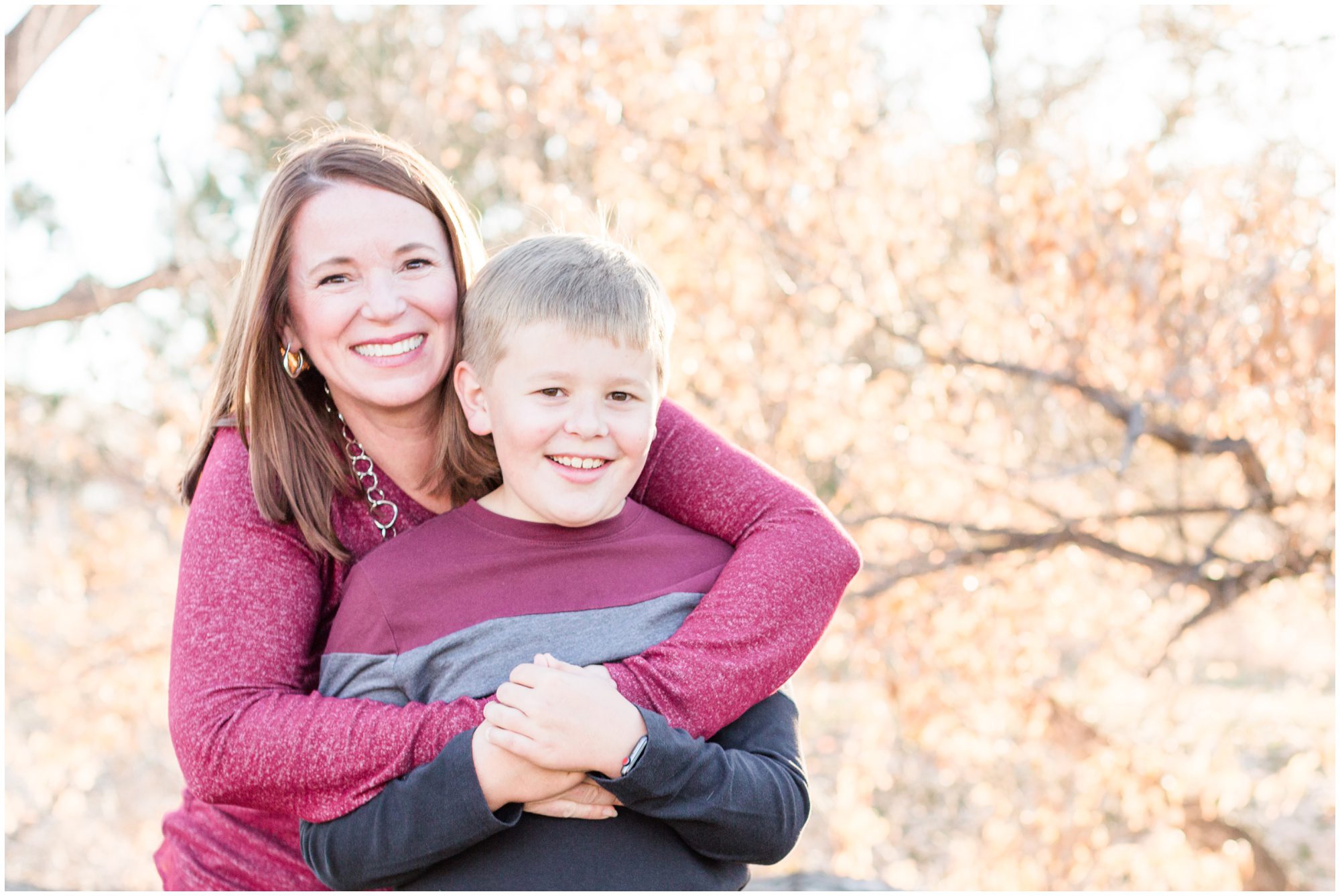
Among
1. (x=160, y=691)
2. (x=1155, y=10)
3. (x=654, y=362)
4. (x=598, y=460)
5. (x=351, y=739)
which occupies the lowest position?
(x=160, y=691)

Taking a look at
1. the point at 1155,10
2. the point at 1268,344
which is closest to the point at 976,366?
the point at 1268,344

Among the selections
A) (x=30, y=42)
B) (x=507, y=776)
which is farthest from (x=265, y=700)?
(x=30, y=42)

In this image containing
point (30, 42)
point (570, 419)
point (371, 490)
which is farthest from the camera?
point (30, 42)

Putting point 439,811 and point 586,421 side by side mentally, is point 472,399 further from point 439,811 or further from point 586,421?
point 439,811

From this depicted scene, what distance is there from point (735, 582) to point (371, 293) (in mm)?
712

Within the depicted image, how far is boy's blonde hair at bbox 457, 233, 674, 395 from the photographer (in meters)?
1.63

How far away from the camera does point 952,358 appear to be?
13.0ft

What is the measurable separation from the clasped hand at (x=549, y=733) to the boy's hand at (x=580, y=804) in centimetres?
3

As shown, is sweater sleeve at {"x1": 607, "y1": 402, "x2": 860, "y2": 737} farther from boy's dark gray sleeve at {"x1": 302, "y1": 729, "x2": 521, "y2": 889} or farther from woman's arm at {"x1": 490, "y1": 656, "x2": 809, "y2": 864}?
boy's dark gray sleeve at {"x1": 302, "y1": 729, "x2": 521, "y2": 889}

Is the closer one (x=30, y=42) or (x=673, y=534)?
(x=673, y=534)

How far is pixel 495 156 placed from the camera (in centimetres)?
620

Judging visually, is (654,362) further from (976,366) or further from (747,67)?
(747,67)

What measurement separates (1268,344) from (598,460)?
102 inches

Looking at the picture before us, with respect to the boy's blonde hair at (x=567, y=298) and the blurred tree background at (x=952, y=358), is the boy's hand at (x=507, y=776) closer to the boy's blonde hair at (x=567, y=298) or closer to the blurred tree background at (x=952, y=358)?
the boy's blonde hair at (x=567, y=298)
